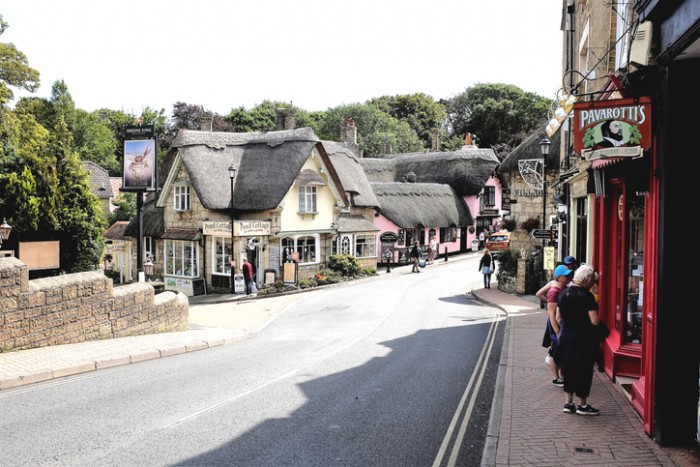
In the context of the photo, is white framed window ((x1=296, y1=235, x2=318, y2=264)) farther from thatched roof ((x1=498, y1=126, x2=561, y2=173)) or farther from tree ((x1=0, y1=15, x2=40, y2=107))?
tree ((x1=0, y1=15, x2=40, y2=107))

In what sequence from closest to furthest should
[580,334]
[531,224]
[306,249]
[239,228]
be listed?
1. [580,334]
2. [531,224]
3. [239,228]
4. [306,249]

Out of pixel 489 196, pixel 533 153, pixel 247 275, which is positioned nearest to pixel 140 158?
pixel 247 275

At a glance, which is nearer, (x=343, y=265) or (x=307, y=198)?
(x=307, y=198)

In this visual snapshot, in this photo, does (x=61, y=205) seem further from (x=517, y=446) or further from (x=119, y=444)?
(x=517, y=446)

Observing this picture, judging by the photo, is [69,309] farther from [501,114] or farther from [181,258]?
[501,114]

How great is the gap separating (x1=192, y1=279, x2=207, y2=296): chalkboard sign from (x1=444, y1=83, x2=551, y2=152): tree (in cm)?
5042

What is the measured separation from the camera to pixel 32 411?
345 inches

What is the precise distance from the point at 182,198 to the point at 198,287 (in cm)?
486

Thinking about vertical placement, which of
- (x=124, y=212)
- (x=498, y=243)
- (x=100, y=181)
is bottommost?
(x=498, y=243)

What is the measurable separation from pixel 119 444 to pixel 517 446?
4.45 m

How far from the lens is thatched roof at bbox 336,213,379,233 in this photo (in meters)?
36.8

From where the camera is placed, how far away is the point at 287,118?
44250 mm

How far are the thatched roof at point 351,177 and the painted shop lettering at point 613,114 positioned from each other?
3166 centimetres

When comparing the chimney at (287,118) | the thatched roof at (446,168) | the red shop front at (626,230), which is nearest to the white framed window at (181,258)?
the chimney at (287,118)
